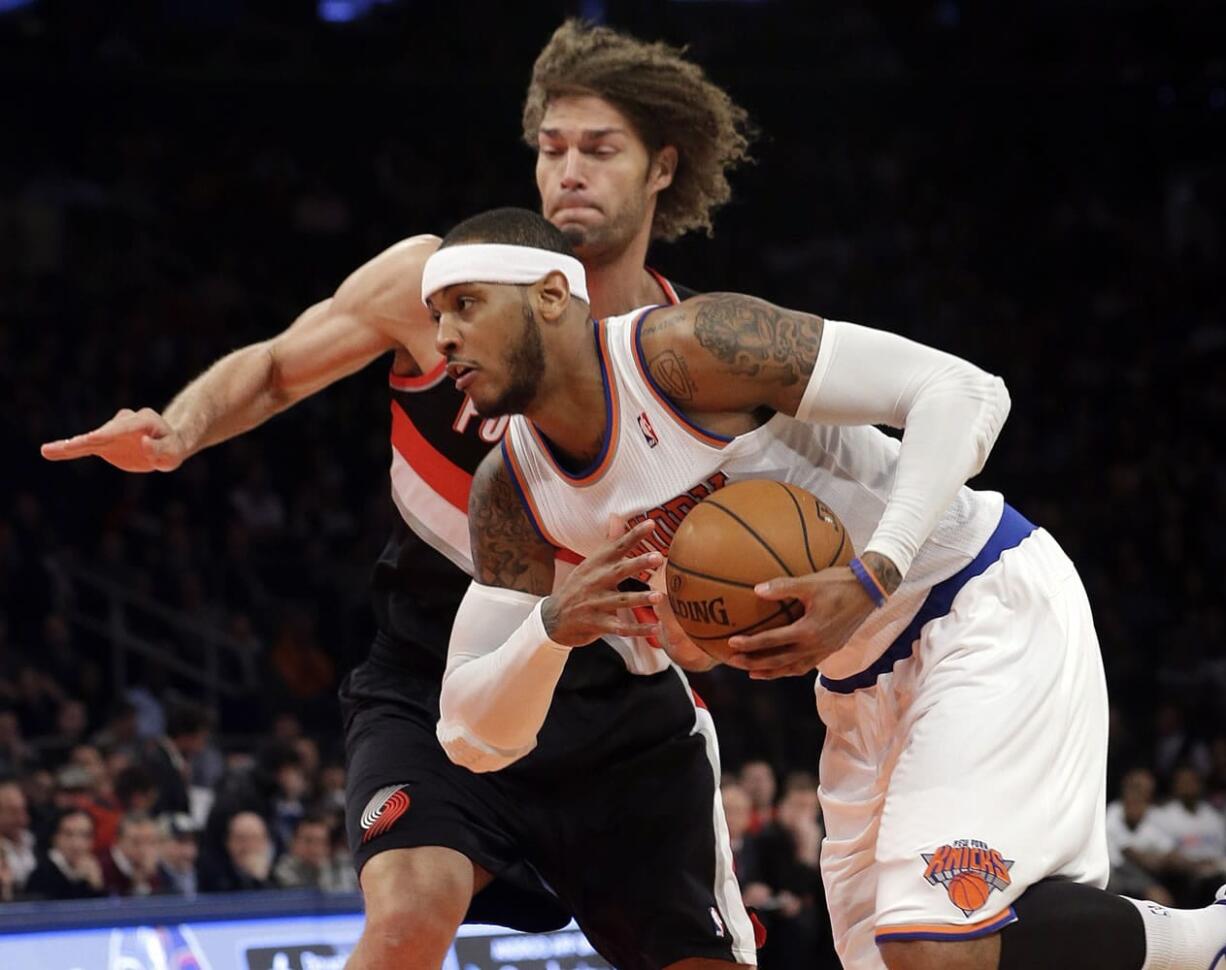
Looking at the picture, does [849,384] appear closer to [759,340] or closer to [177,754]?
[759,340]

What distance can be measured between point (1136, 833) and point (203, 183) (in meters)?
10.6

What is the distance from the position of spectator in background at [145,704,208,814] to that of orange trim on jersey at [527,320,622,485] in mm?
6015

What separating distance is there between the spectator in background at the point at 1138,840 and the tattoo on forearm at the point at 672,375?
22.1 feet

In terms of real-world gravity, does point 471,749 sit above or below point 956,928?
above

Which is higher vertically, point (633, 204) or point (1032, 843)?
point (633, 204)

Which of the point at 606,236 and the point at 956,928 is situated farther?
the point at 606,236

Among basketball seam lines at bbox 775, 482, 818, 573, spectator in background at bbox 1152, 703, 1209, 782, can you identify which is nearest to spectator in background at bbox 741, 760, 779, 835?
spectator in background at bbox 1152, 703, 1209, 782

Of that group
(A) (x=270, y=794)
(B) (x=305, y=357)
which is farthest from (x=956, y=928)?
(A) (x=270, y=794)

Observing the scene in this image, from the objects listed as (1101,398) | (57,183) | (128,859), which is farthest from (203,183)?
(128,859)

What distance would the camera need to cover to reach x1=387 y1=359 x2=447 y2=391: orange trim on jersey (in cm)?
465

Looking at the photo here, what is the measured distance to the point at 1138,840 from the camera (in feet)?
36.3

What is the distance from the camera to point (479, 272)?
3.87 metres

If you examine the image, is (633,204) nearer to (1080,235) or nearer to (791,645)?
(791,645)

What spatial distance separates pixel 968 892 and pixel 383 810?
151cm
